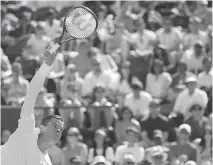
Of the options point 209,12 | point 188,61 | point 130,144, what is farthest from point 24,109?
point 209,12

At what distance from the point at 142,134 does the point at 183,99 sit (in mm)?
A: 1035

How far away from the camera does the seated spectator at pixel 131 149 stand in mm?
11156

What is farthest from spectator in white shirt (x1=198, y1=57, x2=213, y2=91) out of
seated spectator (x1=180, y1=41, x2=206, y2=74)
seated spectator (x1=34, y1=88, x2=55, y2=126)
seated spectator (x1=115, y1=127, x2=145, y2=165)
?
seated spectator (x1=34, y1=88, x2=55, y2=126)

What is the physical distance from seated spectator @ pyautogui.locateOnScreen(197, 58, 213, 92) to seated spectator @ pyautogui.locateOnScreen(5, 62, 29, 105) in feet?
9.91

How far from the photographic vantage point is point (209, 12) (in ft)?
53.1

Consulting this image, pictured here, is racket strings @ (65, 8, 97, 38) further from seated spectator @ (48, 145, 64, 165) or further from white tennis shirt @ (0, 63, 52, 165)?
seated spectator @ (48, 145, 64, 165)

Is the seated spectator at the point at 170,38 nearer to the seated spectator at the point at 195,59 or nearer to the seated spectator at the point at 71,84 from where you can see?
the seated spectator at the point at 195,59

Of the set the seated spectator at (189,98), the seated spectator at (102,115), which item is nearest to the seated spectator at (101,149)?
the seated spectator at (102,115)

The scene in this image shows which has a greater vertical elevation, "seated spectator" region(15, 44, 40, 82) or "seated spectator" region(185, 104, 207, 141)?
"seated spectator" region(15, 44, 40, 82)

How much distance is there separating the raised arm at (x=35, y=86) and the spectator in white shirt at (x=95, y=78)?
24.1 feet

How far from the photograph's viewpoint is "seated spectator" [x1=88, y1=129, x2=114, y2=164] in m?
11.4

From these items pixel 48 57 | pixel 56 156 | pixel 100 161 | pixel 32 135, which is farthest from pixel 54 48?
pixel 56 156

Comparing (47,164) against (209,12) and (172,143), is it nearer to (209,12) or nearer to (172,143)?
(172,143)

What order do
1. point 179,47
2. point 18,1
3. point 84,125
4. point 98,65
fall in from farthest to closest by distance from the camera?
1. point 18,1
2. point 179,47
3. point 98,65
4. point 84,125
